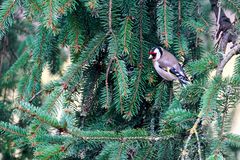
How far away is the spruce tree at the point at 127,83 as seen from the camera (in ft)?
7.38

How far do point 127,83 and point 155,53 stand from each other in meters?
0.34

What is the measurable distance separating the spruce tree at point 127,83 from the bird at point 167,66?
0.14ft

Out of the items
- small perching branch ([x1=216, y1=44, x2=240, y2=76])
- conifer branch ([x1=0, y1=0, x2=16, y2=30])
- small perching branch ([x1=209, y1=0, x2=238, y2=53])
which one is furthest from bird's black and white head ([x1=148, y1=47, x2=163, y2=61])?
conifer branch ([x1=0, y1=0, x2=16, y2=30])

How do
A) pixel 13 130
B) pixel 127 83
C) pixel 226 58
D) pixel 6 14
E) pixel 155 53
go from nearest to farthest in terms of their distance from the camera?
pixel 13 130, pixel 226 58, pixel 6 14, pixel 127 83, pixel 155 53

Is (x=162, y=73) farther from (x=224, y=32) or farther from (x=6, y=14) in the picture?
(x=6, y=14)

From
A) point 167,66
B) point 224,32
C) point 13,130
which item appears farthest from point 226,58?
point 13,130

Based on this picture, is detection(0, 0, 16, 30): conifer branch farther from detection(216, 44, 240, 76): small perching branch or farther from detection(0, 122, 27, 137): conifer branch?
detection(216, 44, 240, 76): small perching branch

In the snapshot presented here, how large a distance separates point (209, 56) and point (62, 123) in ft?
2.73

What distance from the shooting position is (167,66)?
11.0 ft

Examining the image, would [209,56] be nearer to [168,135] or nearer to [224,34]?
[168,135]

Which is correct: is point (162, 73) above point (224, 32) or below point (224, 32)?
below

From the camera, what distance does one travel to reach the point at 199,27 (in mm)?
2826

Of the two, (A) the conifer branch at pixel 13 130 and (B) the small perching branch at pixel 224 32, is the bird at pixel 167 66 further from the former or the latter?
(A) the conifer branch at pixel 13 130

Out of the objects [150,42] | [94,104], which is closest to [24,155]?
[94,104]
